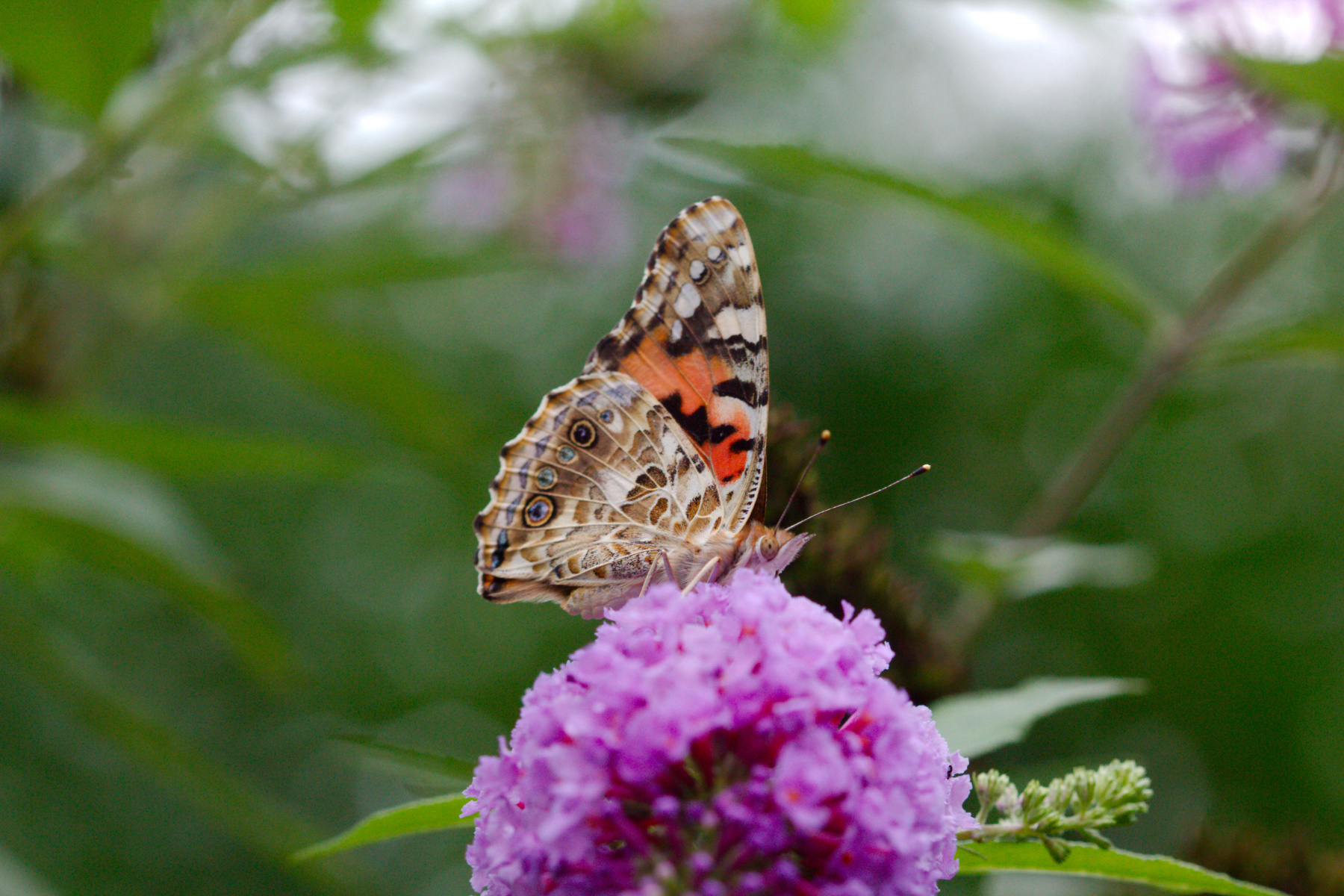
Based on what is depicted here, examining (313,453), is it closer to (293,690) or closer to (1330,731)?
(293,690)

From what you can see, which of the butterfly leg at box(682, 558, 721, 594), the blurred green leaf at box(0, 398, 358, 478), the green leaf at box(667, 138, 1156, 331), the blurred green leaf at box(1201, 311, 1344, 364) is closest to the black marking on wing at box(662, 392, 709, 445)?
the butterfly leg at box(682, 558, 721, 594)

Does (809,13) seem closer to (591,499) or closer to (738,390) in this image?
(738,390)

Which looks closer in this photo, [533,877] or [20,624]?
[533,877]

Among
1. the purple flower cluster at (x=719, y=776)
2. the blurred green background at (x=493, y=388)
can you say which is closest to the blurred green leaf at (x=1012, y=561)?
the blurred green background at (x=493, y=388)

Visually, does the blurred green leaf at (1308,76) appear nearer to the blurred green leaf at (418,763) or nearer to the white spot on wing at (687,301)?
the white spot on wing at (687,301)

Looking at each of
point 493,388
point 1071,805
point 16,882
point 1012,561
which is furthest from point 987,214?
point 493,388

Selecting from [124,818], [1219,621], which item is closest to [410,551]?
[124,818]

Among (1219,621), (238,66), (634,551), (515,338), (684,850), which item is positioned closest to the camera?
(684,850)
